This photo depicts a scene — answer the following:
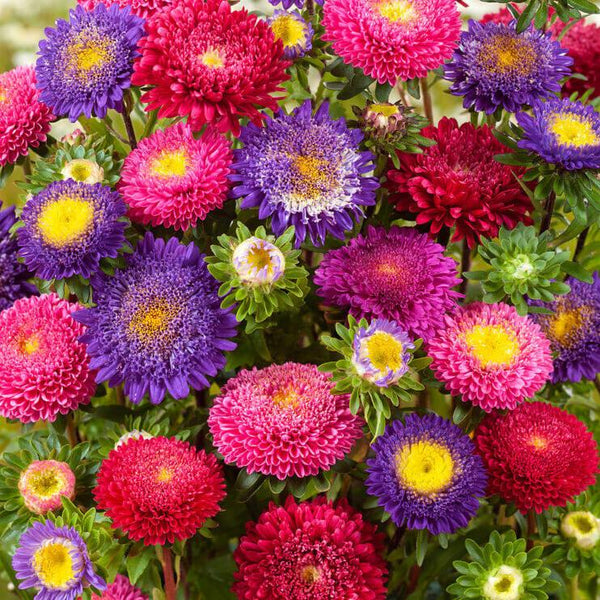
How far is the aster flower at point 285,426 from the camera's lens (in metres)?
0.71

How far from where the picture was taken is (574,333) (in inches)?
34.3

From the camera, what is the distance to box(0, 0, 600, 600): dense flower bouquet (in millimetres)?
712

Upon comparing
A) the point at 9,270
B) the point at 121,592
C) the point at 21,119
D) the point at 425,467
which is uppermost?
the point at 21,119

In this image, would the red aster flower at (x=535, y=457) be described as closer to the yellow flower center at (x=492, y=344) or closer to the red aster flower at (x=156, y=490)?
the yellow flower center at (x=492, y=344)

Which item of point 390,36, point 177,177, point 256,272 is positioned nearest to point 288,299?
point 256,272

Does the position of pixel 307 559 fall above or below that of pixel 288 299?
below

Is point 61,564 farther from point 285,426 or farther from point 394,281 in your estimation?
point 394,281

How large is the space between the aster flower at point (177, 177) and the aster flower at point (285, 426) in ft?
0.51

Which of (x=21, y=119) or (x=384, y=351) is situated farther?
(x=21, y=119)

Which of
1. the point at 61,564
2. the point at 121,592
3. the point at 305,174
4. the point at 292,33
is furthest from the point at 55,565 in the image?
the point at 292,33

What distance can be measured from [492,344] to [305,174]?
8.4 inches

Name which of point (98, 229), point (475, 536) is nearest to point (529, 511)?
point (475, 536)

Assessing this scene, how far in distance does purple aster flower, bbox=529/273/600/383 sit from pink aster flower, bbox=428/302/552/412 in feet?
0.37

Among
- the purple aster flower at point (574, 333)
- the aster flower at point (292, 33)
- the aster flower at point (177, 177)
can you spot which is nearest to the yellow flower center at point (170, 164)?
the aster flower at point (177, 177)
